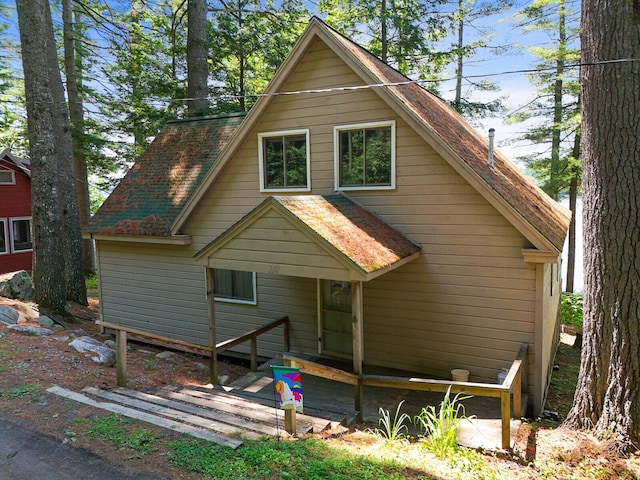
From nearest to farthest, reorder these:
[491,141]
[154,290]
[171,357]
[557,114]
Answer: [491,141]
[171,357]
[154,290]
[557,114]

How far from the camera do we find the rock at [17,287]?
40.1 ft

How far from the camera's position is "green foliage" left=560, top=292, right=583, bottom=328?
52.7 feet

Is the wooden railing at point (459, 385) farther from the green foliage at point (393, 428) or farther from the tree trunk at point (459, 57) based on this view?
the tree trunk at point (459, 57)

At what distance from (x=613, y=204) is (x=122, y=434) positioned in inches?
245

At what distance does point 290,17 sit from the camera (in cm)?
1942

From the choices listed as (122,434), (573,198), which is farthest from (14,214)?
(573,198)

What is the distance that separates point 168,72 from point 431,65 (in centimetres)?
1238

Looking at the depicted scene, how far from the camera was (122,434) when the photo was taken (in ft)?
16.3

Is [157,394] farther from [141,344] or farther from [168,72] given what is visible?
[168,72]

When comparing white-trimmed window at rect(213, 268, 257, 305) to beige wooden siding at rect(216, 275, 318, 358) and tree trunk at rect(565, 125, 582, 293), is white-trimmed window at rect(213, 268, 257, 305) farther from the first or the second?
tree trunk at rect(565, 125, 582, 293)

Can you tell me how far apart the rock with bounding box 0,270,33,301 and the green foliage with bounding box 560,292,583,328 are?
16.8m

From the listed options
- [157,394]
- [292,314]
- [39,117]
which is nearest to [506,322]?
[292,314]

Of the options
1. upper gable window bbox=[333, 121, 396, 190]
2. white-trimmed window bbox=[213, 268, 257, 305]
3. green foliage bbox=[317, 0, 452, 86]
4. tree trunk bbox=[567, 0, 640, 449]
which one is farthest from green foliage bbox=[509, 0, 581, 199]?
white-trimmed window bbox=[213, 268, 257, 305]

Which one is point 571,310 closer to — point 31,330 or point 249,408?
point 249,408
